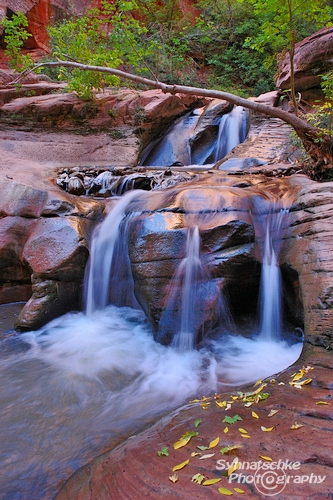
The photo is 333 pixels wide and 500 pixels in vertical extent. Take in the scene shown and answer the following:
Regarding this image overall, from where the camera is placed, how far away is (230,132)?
12055mm

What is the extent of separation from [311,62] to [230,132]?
3245mm

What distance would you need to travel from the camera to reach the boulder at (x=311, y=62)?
10342 mm

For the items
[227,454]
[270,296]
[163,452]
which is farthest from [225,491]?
[270,296]

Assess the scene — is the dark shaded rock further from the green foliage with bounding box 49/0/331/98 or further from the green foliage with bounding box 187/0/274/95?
the green foliage with bounding box 187/0/274/95

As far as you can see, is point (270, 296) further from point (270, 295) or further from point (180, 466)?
point (180, 466)

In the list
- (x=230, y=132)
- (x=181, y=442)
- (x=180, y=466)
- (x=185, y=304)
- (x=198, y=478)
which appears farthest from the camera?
(x=230, y=132)

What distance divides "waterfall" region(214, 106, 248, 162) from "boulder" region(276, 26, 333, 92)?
172 cm

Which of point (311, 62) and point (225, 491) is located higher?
point (311, 62)

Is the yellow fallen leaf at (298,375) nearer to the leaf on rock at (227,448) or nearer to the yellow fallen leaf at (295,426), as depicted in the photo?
the yellow fallen leaf at (295,426)

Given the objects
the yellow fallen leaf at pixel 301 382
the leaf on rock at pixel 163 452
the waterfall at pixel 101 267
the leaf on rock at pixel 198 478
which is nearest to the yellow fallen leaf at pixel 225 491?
the leaf on rock at pixel 198 478

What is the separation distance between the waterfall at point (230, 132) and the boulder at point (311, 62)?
1.72 metres

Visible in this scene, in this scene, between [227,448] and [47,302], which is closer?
[227,448]

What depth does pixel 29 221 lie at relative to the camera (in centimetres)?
618

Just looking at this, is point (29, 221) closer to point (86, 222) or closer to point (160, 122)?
point (86, 222)
